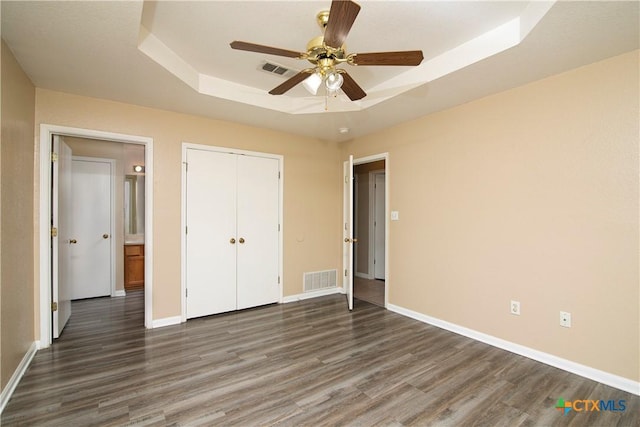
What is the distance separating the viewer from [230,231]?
3.82 m

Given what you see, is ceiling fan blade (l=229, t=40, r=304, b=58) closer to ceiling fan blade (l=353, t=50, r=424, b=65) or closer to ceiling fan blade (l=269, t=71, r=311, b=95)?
ceiling fan blade (l=269, t=71, r=311, b=95)

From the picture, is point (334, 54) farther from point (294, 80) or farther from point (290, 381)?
point (290, 381)

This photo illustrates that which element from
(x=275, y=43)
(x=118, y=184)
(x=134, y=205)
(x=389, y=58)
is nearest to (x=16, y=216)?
Answer: (x=275, y=43)

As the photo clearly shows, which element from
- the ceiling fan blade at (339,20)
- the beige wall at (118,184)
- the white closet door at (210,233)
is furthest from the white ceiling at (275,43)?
the beige wall at (118,184)

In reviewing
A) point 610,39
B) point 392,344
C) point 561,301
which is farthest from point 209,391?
point 610,39

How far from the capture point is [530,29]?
76.1 inches

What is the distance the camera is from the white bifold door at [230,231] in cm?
358

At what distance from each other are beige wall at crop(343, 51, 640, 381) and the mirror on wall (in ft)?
14.9

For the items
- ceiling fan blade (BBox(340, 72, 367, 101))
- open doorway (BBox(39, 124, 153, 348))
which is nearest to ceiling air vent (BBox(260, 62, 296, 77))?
ceiling fan blade (BBox(340, 72, 367, 101))

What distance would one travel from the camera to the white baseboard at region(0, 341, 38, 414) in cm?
196

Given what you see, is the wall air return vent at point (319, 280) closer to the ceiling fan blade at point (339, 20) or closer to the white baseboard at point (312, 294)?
the white baseboard at point (312, 294)

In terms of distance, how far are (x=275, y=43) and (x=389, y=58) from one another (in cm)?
106

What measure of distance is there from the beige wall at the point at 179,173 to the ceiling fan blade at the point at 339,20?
248 centimetres

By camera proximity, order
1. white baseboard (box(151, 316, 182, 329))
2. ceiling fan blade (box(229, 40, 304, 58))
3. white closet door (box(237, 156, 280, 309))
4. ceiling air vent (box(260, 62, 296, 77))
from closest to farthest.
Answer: ceiling fan blade (box(229, 40, 304, 58))
ceiling air vent (box(260, 62, 296, 77))
white baseboard (box(151, 316, 182, 329))
white closet door (box(237, 156, 280, 309))
